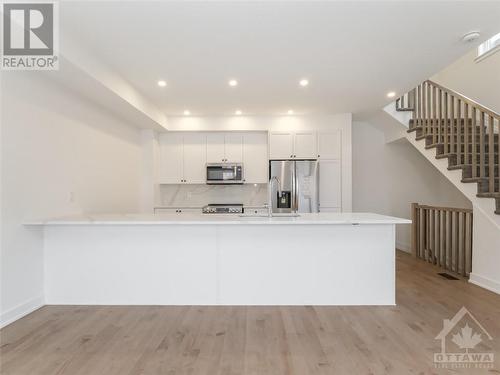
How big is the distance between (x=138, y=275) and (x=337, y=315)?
199 centimetres

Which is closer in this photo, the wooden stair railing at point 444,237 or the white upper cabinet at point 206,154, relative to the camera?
the wooden stair railing at point 444,237

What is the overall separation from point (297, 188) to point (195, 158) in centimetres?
200

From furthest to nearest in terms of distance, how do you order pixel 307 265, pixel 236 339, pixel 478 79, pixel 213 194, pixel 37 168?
pixel 213 194 → pixel 478 79 → pixel 307 265 → pixel 37 168 → pixel 236 339

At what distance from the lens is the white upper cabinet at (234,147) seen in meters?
5.27

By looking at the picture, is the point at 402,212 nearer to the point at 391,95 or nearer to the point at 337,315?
the point at 391,95

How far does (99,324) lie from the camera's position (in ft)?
7.94

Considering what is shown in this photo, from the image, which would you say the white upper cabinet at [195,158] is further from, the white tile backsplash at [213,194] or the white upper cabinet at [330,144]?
the white upper cabinet at [330,144]

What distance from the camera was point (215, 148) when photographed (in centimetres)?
529

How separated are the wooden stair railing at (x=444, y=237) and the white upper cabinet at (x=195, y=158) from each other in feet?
12.7

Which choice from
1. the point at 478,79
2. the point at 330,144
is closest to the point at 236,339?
the point at 330,144

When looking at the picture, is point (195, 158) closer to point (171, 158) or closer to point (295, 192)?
point (171, 158)

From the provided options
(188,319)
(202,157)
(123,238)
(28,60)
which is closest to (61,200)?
(123,238)

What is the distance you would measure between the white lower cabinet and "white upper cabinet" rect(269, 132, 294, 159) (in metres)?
0.62

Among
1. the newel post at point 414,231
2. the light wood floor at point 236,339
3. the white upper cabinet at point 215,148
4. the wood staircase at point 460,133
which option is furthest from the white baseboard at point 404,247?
the white upper cabinet at point 215,148
